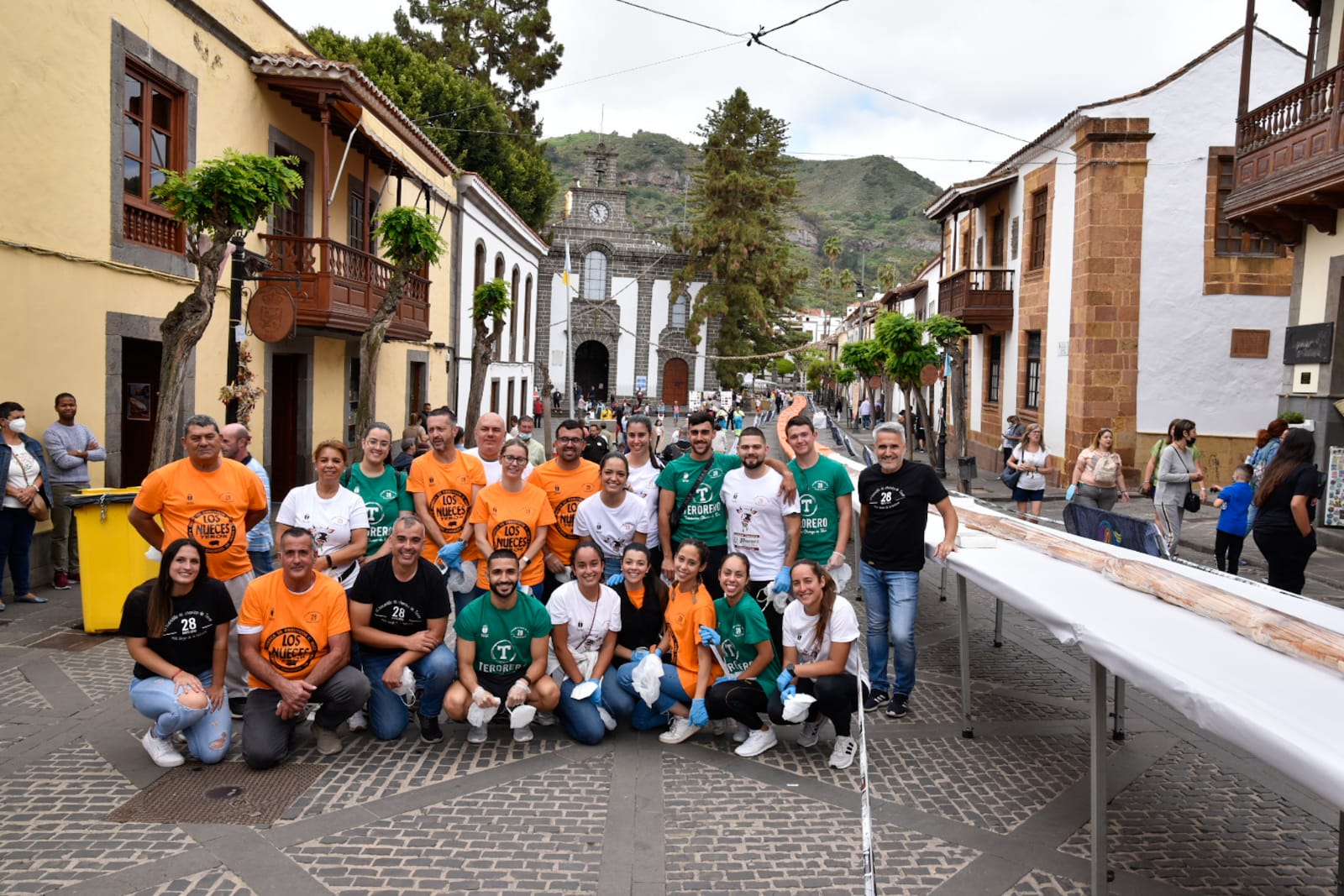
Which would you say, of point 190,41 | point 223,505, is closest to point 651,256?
point 190,41

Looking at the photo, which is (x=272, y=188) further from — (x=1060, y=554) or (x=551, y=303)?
(x=551, y=303)

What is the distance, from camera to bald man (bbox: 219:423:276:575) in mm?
6871

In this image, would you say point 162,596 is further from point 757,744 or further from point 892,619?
point 892,619

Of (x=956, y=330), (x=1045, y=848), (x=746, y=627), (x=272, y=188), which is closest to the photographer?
(x=1045, y=848)

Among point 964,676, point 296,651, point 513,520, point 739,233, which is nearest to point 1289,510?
point 964,676

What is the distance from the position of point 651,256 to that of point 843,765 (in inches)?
2042

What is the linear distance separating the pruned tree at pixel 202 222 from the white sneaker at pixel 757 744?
5.75m

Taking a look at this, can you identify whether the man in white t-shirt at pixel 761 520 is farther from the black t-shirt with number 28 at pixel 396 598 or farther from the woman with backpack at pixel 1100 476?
the woman with backpack at pixel 1100 476

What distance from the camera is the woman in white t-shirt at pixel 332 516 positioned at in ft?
19.8

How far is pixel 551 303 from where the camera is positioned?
5447cm

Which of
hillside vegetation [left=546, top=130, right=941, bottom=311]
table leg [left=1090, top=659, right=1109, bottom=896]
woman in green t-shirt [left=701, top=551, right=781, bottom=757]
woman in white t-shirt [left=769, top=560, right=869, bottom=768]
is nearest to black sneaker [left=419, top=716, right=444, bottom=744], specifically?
woman in green t-shirt [left=701, top=551, right=781, bottom=757]

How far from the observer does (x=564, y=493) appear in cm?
657

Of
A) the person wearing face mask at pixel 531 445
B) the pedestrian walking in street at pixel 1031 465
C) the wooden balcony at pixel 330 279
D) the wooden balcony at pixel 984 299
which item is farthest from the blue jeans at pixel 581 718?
the wooden balcony at pixel 984 299

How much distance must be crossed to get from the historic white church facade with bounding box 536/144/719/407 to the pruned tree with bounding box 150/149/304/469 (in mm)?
45791
